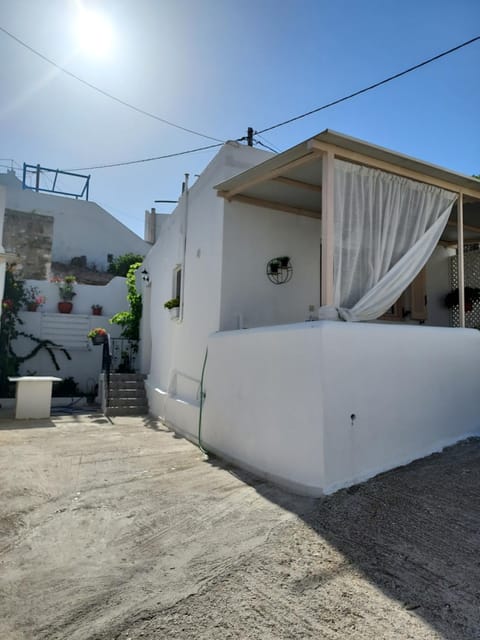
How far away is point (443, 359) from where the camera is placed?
5105mm

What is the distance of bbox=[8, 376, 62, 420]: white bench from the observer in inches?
327

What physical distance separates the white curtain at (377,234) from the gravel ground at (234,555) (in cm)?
179

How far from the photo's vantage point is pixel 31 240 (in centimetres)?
2056

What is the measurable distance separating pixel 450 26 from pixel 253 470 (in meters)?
6.16

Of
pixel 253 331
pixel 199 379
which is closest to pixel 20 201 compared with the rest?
pixel 199 379

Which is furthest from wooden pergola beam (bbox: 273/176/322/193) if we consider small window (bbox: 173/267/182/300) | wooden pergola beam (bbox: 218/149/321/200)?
small window (bbox: 173/267/182/300)

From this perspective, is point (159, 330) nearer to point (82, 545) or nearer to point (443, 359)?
point (443, 359)

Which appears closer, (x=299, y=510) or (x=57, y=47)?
(x=299, y=510)

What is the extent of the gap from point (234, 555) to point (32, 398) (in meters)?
6.87

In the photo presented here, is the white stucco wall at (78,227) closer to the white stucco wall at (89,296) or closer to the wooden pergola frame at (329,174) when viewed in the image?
the white stucco wall at (89,296)

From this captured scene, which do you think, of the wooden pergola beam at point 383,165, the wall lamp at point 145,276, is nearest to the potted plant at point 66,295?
the wall lamp at point 145,276

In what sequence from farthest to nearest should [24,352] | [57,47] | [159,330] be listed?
[24,352] < [159,330] < [57,47]

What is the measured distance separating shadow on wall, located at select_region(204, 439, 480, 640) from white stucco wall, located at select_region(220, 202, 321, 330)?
258cm

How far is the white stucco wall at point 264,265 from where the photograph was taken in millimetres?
6125
